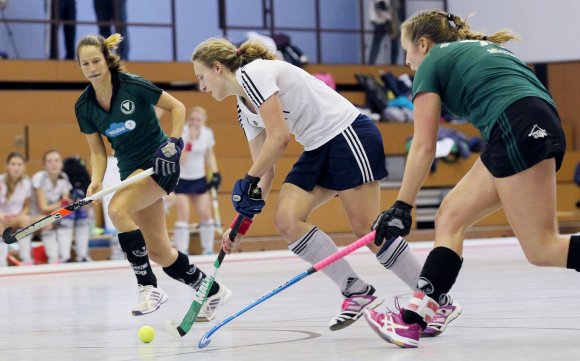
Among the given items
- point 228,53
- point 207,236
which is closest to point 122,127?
point 228,53

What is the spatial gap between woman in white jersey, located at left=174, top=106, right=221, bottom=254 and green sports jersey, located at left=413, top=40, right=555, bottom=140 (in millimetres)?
7429

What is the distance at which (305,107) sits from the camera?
4.47m

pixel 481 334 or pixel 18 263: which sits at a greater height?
pixel 481 334

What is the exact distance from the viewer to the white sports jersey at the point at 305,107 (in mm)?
4383

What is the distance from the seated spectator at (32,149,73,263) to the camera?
10.5 m

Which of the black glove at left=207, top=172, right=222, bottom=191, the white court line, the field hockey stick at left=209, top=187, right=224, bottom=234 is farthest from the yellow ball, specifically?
the field hockey stick at left=209, top=187, right=224, bottom=234

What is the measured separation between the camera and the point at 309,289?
6656 millimetres

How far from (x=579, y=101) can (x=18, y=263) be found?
825cm

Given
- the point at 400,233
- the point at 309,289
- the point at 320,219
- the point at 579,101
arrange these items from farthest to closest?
the point at 579,101
the point at 320,219
the point at 309,289
the point at 400,233

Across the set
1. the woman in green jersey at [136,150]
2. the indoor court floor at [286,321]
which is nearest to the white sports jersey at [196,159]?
the indoor court floor at [286,321]

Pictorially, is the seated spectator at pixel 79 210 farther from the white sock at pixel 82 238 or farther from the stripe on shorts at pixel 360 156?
the stripe on shorts at pixel 360 156

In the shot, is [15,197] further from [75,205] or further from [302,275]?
[302,275]

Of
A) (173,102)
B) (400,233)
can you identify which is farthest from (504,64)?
(173,102)

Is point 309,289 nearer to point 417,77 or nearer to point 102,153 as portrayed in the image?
point 102,153
